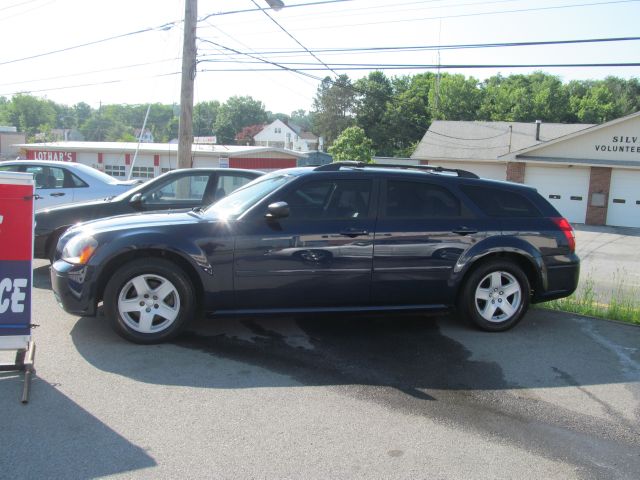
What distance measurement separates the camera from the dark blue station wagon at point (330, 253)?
518 cm

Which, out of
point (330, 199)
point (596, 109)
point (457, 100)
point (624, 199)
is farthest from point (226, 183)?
point (457, 100)

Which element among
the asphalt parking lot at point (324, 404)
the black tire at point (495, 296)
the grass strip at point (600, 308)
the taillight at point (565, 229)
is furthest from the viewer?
the grass strip at point (600, 308)

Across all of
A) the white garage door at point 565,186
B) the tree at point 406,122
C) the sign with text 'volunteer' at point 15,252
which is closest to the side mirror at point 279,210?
the sign with text 'volunteer' at point 15,252

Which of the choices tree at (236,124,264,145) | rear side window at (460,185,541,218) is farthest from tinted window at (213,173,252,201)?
tree at (236,124,264,145)

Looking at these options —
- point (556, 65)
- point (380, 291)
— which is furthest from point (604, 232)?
point (380, 291)

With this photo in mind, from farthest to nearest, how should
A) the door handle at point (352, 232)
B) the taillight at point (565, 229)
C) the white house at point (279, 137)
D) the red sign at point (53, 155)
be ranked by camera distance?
1. the white house at point (279, 137)
2. the red sign at point (53, 155)
3. the taillight at point (565, 229)
4. the door handle at point (352, 232)

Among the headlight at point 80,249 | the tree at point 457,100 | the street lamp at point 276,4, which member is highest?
the tree at point 457,100

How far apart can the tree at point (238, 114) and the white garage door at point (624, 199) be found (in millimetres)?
96754

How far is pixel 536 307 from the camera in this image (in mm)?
7039

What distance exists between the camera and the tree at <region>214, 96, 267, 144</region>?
389 ft

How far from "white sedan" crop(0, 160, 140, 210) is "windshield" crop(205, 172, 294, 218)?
4.29m

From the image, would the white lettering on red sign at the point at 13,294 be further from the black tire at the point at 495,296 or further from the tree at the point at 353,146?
the tree at the point at 353,146

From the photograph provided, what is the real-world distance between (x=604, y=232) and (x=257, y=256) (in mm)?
22215

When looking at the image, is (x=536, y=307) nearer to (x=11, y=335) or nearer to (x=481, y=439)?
(x=481, y=439)
